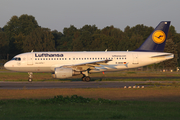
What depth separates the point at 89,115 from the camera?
31.0ft

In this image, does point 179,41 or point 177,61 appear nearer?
point 177,61

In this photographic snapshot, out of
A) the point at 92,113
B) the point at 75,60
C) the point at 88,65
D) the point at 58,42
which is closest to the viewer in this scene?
the point at 92,113

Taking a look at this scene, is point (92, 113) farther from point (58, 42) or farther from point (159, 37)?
point (58, 42)

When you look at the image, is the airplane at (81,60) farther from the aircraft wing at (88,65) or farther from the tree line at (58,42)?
the tree line at (58,42)

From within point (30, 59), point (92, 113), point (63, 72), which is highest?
point (30, 59)

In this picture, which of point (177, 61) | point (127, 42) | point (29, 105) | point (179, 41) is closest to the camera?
point (29, 105)

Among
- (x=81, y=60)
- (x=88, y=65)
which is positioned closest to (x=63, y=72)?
(x=88, y=65)

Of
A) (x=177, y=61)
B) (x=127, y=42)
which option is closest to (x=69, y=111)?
(x=177, y=61)

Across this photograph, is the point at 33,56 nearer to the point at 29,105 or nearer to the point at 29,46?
the point at 29,105

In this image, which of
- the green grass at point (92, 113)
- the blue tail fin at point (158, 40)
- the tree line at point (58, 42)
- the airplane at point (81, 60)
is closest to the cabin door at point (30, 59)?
the airplane at point (81, 60)

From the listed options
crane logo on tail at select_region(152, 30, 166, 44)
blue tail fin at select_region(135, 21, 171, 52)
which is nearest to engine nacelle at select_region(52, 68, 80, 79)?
blue tail fin at select_region(135, 21, 171, 52)

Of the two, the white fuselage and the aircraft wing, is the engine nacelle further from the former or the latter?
the white fuselage

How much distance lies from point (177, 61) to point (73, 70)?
→ 41.6 m

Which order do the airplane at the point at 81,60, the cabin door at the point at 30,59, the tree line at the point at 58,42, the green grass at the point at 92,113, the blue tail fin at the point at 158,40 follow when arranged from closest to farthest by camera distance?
the green grass at the point at 92,113, the airplane at the point at 81,60, the cabin door at the point at 30,59, the blue tail fin at the point at 158,40, the tree line at the point at 58,42
